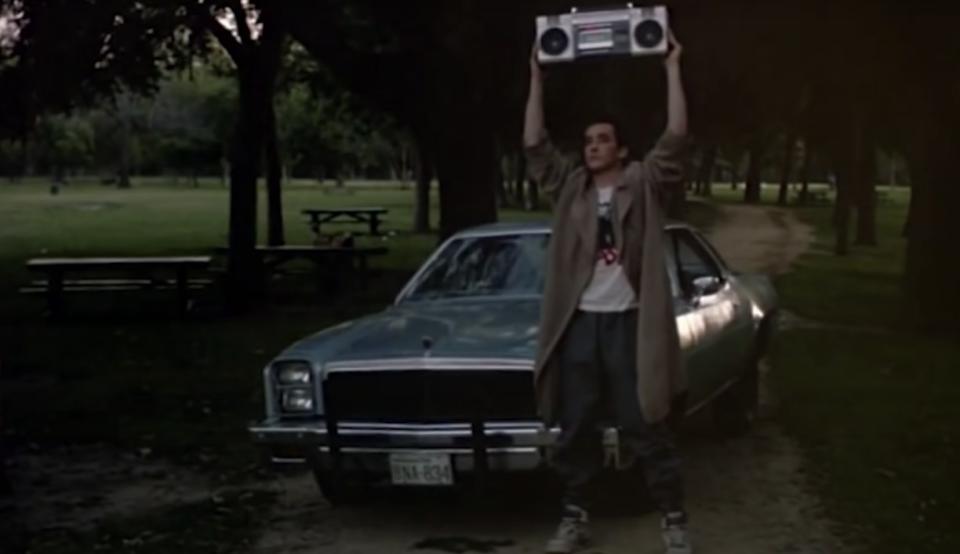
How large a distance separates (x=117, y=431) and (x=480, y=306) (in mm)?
3712

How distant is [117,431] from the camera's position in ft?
37.7

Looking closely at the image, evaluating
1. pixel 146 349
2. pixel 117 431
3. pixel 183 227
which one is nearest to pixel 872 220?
pixel 183 227

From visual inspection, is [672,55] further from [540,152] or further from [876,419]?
[876,419]

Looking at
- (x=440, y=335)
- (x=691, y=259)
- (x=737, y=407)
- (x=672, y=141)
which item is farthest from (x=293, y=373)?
(x=737, y=407)

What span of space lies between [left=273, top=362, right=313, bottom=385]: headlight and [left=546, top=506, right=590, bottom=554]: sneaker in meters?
1.52

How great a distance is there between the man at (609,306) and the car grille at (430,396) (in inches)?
17.5

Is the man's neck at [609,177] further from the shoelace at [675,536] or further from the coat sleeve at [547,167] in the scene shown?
the shoelace at [675,536]

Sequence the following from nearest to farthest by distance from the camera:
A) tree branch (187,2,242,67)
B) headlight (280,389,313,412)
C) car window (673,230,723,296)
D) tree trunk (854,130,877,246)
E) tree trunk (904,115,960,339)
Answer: headlight (280,389,313,412) → car window (673,230,723,296) → tree trunk (904,115,960,339) → tree branch (187,2,242,67) → tree trunk (854,130,877,246)

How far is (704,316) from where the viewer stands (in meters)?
9.41

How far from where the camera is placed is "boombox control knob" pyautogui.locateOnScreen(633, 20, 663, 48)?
23.1ft

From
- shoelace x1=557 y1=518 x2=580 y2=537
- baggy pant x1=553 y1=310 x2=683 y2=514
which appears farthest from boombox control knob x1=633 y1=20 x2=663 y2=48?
shoelace x1=557 y1=518 x2=580 y2=537

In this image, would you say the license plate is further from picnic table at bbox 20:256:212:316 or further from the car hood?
picnic table at bbox 20:256:212:316

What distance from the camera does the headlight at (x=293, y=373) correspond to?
8.17 metres

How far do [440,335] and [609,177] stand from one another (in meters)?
1.38
